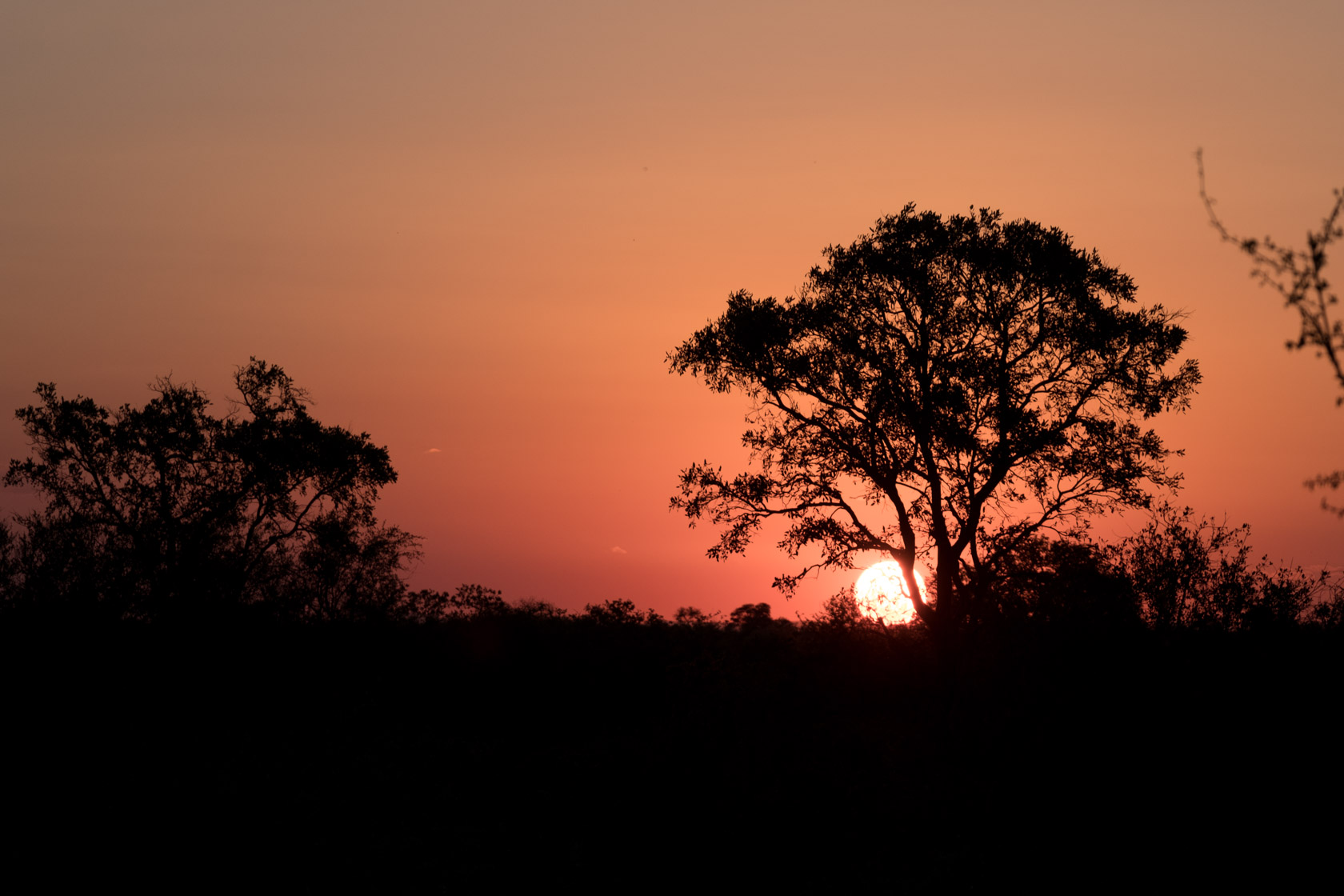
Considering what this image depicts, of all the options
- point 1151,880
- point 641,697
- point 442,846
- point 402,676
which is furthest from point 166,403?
point 1151,880

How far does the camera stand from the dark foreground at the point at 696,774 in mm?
22938

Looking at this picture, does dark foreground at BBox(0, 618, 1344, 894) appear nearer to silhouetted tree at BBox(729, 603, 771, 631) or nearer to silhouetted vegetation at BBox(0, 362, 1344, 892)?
silhouetted vegetation at BBox(0, 362, 1344, 892)

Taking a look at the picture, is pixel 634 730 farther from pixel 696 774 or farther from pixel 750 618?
pixel 750 618

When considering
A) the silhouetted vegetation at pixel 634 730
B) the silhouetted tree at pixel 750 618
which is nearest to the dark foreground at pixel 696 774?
the silhouetted vegetation at pixel 634 730

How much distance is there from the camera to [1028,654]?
88.1 ft

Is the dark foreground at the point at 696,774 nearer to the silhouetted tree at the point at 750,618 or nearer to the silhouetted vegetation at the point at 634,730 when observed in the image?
the silhouetted vegetation at the point at 634,730

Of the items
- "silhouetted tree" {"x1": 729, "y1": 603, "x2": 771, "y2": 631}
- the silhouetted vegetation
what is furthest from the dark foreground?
"silhouetted tree" {"x1": 729, "y1": 603, "x2": 771, "y2": 631}

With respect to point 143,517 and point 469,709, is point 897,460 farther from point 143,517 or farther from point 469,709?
point 143,517

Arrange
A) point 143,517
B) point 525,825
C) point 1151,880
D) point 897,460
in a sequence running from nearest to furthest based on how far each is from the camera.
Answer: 1. point 1151,880
2. point 525,825
3. point 897,460
4. point 143,517

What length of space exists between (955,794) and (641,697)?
604 inches

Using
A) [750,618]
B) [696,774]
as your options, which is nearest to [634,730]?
[696,774]

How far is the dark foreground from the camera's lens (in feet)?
75.3

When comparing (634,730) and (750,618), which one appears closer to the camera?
(634,730)

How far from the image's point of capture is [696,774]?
93.4 feet
